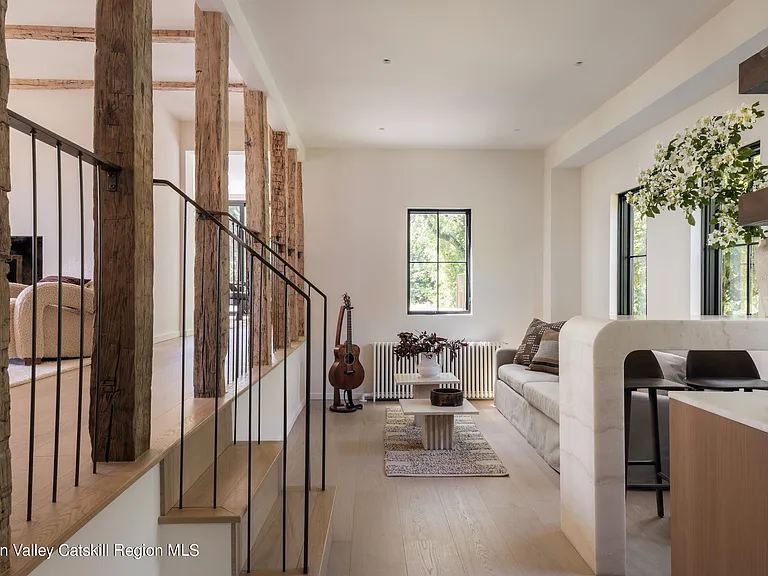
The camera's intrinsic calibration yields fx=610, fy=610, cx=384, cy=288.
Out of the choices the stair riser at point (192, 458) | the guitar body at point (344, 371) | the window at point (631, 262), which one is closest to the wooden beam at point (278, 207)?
the guitar body at point (344, 371)

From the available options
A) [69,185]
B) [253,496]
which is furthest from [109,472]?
[69,185]

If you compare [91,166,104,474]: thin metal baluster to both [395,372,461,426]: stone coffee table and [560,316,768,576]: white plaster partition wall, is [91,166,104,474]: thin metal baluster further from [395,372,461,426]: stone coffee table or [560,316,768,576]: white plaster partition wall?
[395,372,461,426]: stone coffee table

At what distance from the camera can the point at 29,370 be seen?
4250 millimetres

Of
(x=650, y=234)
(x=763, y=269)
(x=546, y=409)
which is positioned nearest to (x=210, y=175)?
(x=763, y=269)

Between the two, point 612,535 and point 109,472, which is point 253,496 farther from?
point 612,535

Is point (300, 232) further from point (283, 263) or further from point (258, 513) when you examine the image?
point (258, 513)

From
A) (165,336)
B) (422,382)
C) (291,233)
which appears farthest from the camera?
(165,336)

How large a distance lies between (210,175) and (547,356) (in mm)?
3762

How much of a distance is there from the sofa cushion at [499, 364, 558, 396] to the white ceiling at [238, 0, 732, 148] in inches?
98.9

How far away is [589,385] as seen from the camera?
2812 mm

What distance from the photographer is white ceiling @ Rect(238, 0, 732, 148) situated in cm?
375

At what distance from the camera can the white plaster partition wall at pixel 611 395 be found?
268 centimetres

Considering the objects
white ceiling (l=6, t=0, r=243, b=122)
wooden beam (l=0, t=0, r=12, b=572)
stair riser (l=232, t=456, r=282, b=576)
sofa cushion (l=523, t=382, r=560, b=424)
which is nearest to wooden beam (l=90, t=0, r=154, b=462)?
stair riser (l=232, t=456, r=282, b=576)

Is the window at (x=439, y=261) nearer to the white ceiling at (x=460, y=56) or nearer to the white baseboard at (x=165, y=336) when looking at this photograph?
the white ceiling at (x=460, y=56)
